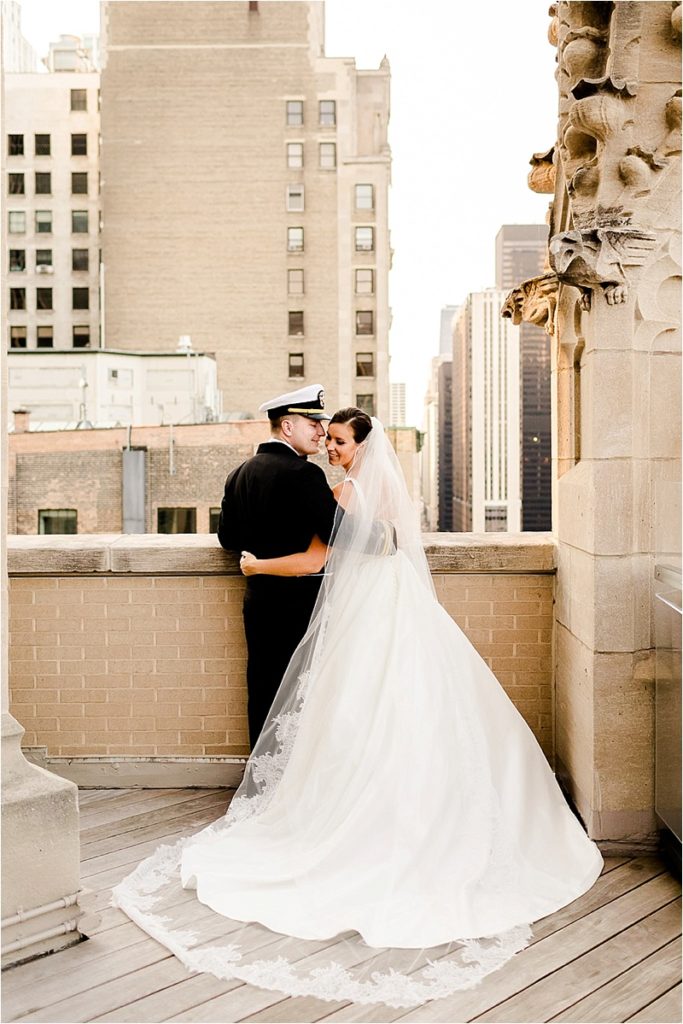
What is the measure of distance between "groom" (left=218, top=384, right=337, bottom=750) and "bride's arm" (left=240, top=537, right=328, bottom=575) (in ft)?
0.11

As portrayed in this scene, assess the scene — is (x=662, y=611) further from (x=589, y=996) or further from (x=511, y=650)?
(x=589, y=996)

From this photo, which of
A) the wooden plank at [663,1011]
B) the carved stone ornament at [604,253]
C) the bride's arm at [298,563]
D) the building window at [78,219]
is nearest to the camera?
the wooden plank at [663,1011]

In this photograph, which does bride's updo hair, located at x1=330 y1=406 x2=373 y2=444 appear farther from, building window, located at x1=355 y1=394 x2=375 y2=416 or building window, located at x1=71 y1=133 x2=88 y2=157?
building window, located at x1=71 y1=133 x2=88 y2=157

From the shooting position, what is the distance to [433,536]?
15.1 ft

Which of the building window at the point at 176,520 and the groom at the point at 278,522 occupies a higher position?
the groom at the point at 278,522

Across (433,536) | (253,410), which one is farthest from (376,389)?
(433,536)

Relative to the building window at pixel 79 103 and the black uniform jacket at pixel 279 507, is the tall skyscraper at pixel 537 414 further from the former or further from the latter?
the building window at pixel 79 103

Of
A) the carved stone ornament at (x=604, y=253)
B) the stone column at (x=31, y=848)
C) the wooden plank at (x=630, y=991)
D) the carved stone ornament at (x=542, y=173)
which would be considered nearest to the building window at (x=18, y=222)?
the carved stone ornament at (x=542, y=173)

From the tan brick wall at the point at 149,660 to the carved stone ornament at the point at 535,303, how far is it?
1163 millimetres

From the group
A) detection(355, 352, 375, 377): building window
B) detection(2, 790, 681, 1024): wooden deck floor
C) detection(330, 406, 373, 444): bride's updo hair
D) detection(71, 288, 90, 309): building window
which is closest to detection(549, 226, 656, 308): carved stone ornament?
detection(330, 406, 373, 444): bride's updo hair

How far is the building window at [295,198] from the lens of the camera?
164 feet

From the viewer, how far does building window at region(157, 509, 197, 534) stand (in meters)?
36.7

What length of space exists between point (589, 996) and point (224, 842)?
138cm

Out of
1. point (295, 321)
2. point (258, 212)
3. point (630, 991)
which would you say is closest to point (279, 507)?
point (630, 991)
